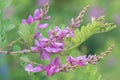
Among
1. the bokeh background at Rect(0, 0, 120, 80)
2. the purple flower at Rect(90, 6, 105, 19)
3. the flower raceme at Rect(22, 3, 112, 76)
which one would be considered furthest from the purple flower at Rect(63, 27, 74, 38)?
the purple flower at Rect(90, 6, 105, 19)

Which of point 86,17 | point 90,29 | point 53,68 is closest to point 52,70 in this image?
point 53,68

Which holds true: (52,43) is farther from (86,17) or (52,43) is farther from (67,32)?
(86,17)

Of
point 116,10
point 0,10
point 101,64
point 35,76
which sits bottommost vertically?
point 35,76

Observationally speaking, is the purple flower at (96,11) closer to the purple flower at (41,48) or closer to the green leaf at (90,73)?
the green leaf at (90,73)

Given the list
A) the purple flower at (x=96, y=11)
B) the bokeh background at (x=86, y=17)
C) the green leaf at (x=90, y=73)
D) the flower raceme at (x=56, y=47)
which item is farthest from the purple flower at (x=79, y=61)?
the purple flower at (x=96, y=11)

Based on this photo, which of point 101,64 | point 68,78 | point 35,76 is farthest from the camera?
point 101,64

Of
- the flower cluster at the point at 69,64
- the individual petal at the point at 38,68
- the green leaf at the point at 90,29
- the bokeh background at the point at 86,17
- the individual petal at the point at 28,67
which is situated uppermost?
the bokeh background at the point at 86,17

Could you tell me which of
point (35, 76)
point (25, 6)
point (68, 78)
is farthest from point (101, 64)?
point (35, 76)

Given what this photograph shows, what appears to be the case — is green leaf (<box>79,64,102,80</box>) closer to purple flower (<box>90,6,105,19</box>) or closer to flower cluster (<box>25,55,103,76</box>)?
flower cluster (<box>25,55,103,76</box>)

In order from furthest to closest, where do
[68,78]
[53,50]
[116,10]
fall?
1. [116,10]
2. [68,78]
3. [53,50]

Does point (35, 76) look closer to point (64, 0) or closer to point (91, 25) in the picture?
point (91, 25)

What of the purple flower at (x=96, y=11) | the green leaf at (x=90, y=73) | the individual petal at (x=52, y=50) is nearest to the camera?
the individual petal at (x=52, y=50)
